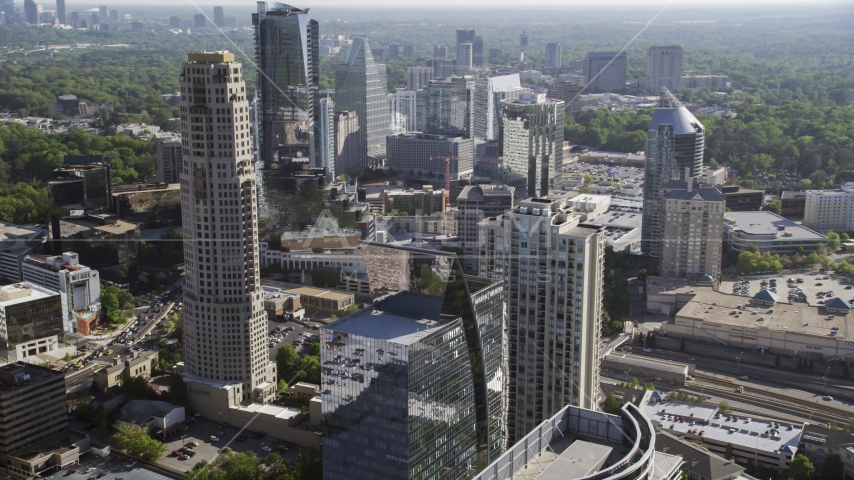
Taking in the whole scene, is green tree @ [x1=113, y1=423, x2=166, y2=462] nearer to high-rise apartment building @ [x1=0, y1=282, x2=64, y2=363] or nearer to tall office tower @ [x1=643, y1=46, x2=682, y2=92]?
high-rise apartment building @ [x1=0, y1=282, x2=64, y2=363]

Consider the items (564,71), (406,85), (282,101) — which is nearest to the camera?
(282,101)

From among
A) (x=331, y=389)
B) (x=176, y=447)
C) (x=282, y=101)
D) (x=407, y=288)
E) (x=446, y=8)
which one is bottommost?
(x=176, y=447)

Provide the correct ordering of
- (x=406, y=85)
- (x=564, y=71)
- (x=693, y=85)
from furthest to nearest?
1. (x=564, y=71)
2. (x=693, y=85)
3. (x=406, y=85)

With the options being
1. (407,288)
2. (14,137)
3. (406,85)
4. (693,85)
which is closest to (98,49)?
(406,85)

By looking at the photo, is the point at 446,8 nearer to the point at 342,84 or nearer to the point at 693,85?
the point at 693,85

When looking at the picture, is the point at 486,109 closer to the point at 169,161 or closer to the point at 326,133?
the point at 326,133

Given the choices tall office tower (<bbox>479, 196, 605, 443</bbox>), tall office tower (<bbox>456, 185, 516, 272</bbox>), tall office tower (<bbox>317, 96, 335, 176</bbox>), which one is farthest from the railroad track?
tall office tower (<bbox>317, 96, 335, 176</bbox>)

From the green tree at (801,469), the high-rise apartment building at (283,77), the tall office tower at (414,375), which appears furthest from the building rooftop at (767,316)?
the high-rise apartment building at (283,77)
